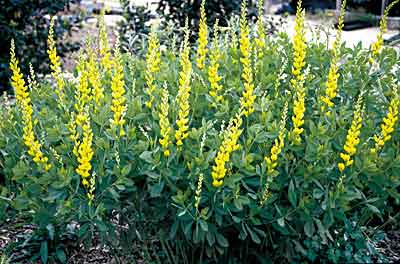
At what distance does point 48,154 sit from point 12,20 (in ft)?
9.13

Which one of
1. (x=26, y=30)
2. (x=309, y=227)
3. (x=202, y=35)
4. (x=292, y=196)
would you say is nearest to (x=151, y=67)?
(x=202, y=35)

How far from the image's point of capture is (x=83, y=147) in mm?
2377

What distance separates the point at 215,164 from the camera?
Result: 2.57 meters

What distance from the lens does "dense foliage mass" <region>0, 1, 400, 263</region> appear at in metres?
2.44

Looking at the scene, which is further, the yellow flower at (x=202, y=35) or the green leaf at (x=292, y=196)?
the yellow flower at (x=202, y=35)

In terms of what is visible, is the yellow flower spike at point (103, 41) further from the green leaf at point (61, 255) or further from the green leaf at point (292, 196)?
the green leaf at point (292, 196)

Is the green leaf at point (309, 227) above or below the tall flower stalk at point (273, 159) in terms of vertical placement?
below

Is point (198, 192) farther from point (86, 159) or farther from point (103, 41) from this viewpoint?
point (103, 41)

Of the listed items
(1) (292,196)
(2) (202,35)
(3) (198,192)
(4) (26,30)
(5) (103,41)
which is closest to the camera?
(3) (198,192)

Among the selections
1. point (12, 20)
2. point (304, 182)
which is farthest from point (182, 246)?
point (12, 20)

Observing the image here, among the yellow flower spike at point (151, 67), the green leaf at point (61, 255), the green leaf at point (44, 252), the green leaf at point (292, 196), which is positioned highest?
the yellow flower spike at point (151, 67)

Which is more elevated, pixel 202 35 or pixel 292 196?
pixel 202 35

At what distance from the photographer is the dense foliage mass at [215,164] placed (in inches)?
95.9

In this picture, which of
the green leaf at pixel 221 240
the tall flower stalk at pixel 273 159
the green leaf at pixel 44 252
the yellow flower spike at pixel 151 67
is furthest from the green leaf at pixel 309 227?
the green leaf at pixel 44 252
